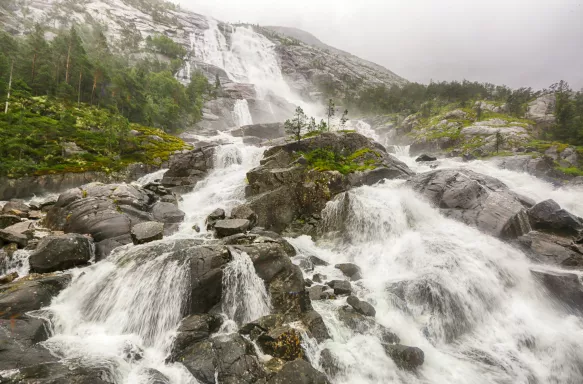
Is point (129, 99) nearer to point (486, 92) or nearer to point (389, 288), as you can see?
point (389, 288)

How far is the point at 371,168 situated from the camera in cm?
3167

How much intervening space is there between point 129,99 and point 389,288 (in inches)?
2636

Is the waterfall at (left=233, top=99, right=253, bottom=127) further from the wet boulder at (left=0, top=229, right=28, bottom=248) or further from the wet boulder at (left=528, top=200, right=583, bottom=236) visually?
the wet boulder at (left=528, top=200, right=583, bottom=236)

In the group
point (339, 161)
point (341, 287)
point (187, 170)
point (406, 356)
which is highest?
point (339, 161)

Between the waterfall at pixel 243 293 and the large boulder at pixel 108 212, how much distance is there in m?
10.5

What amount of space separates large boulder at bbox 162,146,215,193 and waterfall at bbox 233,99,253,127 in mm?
55214

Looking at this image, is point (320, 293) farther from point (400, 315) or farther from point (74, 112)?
point (74, 112)

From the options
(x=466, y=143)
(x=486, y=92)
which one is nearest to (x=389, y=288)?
(x=466, y=143)

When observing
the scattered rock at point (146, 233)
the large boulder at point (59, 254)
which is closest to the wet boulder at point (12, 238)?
the large boulder at point (59, 254)

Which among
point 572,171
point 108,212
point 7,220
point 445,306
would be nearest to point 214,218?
point 108,212

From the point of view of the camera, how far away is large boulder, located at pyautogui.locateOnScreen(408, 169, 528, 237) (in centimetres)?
2297

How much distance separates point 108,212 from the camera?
844 inches

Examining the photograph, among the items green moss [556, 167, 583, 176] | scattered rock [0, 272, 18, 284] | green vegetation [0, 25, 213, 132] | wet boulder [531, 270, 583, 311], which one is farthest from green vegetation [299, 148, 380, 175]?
green vegetation [0, 25, 213, 132]

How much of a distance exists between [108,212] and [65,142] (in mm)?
25155
